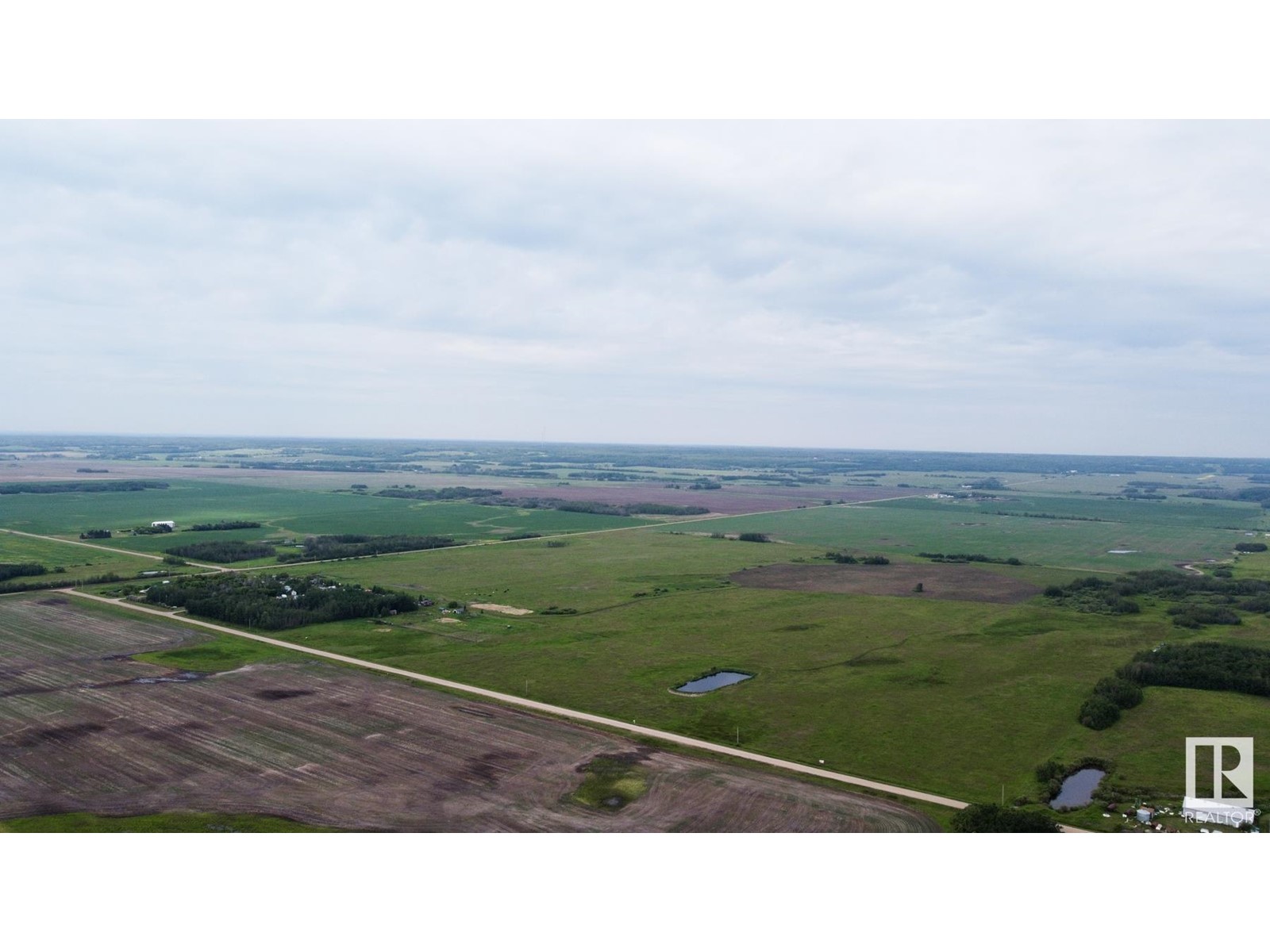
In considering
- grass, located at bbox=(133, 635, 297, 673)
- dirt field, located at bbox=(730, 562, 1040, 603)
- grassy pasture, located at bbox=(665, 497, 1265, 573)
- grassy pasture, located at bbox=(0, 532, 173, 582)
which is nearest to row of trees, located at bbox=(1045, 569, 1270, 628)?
dirt field, located at bbox=(730, 562, 1040, 603)

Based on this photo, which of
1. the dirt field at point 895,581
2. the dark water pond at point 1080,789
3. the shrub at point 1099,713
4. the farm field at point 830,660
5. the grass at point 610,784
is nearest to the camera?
the grass at point 610,784

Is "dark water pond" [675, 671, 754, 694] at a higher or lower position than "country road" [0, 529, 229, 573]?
lower

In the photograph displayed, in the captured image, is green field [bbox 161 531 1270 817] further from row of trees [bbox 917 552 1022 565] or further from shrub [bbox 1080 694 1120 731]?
row of trees [bbox 917 552 1022 565]

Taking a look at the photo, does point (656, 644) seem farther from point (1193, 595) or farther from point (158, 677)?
point (1193, 595)

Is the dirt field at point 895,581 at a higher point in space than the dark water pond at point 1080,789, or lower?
higher

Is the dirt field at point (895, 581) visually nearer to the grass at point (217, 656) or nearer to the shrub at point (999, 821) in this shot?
the grass at point (217, 656)

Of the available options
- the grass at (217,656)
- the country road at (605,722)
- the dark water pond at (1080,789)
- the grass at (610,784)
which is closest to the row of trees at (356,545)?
the country road at (605,722)
